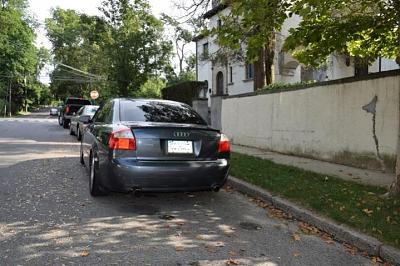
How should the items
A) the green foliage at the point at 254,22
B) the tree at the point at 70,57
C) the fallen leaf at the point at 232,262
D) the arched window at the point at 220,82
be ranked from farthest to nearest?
the tree at the point at 70,57, the arched window at the point at 220,82, the green foliage at the point at 254,22, the fallen leaf at the point at 232,262

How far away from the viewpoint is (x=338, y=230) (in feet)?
17.6

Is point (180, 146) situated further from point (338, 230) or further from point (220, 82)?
point (220, 82)

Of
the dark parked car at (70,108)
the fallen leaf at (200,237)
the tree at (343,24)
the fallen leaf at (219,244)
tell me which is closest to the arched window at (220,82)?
the dark parked car at (70,108)

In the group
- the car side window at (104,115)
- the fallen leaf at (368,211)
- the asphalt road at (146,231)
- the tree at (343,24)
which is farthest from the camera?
the car side window at (104,115)

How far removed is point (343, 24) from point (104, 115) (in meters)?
4.22

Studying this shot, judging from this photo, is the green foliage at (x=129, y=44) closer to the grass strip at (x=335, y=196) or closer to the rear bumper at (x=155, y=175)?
the grass strip at (x=335, y=196)

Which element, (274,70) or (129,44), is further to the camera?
(129,44)

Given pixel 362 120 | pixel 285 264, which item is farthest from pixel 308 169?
pixel 285 264

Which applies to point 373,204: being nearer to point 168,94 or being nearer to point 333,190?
point 333,190

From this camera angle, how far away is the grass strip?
17.6ft

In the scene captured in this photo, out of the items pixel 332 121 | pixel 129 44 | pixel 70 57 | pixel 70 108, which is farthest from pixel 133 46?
pixel 70 57

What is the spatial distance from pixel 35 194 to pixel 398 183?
5.53 m

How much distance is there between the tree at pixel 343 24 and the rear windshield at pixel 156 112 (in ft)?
6.76

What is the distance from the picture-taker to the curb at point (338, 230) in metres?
4.65
